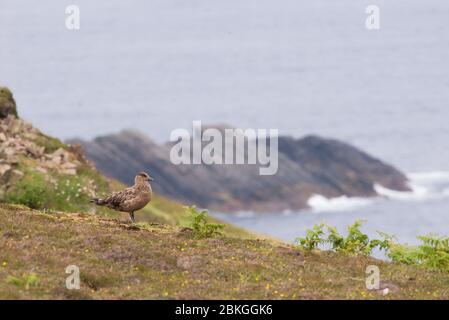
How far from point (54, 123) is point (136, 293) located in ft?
524

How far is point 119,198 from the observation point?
31.8 m

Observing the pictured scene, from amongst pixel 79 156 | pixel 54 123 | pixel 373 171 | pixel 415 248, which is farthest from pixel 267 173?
pixel 415 248

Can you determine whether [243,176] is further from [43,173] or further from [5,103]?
Answer: [43,173]

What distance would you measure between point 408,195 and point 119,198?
10860cm

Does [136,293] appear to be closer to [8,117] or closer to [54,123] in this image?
[8,117]

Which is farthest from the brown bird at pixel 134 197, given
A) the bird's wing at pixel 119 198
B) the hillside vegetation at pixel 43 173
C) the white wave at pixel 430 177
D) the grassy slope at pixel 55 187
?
the white wave at pixel 430 177

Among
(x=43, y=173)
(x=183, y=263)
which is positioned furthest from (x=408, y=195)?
(x=183, y=263)

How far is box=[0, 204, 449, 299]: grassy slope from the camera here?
26.2 meters

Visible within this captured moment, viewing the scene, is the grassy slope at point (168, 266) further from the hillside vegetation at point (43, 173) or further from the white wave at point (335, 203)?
the white wave at point (335, 203)

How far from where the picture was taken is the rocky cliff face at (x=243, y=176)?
128 m

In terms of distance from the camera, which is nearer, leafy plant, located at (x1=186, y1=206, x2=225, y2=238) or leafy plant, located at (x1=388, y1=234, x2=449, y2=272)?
leafy plant, located at (x1=388, y1=234, x2=449, y2=272)

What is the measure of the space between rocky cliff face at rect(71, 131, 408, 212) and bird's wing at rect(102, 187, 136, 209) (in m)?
90.5

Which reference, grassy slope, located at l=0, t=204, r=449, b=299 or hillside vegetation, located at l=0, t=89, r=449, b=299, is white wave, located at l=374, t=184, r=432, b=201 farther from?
grassy slope, located at l=0, t=204, r=449, b=299

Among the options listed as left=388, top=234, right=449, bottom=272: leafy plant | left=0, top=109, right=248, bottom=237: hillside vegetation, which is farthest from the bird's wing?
left=0, top=109, right=248, bottom=237: hillside vegetation
